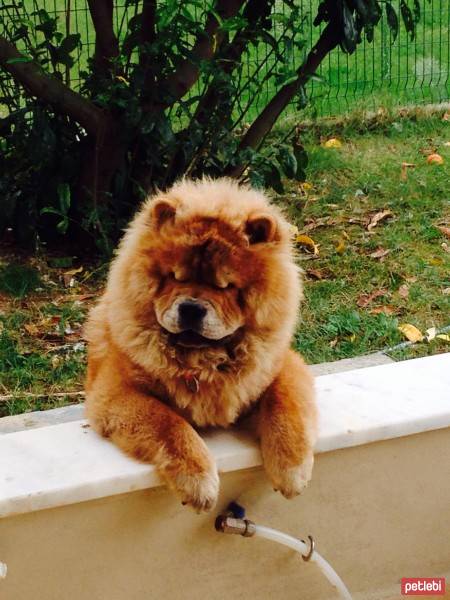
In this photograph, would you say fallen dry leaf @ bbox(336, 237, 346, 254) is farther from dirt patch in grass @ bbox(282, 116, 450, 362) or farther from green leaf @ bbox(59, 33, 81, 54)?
green leaf @ bbox(59, 33, 81, 54)

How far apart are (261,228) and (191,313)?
0.34 metres

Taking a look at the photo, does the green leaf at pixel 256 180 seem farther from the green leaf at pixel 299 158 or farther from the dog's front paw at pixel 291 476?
the dog's front paw at pixel 291 476

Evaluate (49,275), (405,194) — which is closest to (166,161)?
(49,275)

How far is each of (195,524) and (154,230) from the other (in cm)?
89

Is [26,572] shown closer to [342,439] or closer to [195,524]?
[195,524]

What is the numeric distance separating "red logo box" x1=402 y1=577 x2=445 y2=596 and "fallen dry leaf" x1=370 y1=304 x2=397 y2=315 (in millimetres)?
1909

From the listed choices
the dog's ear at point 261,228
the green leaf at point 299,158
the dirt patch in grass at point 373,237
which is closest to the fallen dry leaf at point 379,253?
the dirt patch in grass at point 373,237

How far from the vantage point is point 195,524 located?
8.60 feet

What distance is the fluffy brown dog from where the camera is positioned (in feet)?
7.88

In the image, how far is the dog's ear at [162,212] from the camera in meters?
2.47

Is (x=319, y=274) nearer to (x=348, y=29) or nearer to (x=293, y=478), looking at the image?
(x=348, y=29)

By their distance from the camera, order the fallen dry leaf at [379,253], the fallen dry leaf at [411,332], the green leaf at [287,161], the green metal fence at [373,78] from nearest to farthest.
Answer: the fallen dry leaf at [411,332] < the green leaf at [287,161] < the fallen dry leaf at [379,253] < the green metal fence at [373,78]

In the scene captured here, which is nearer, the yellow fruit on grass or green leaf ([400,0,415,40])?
green leaf ([400,0,415,40])

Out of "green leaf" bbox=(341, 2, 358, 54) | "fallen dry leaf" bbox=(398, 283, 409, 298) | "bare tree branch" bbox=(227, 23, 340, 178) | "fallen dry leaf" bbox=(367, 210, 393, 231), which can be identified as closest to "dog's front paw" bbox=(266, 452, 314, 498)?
"fallen dry leaf" bbox=(398, 283, 409, 298)
